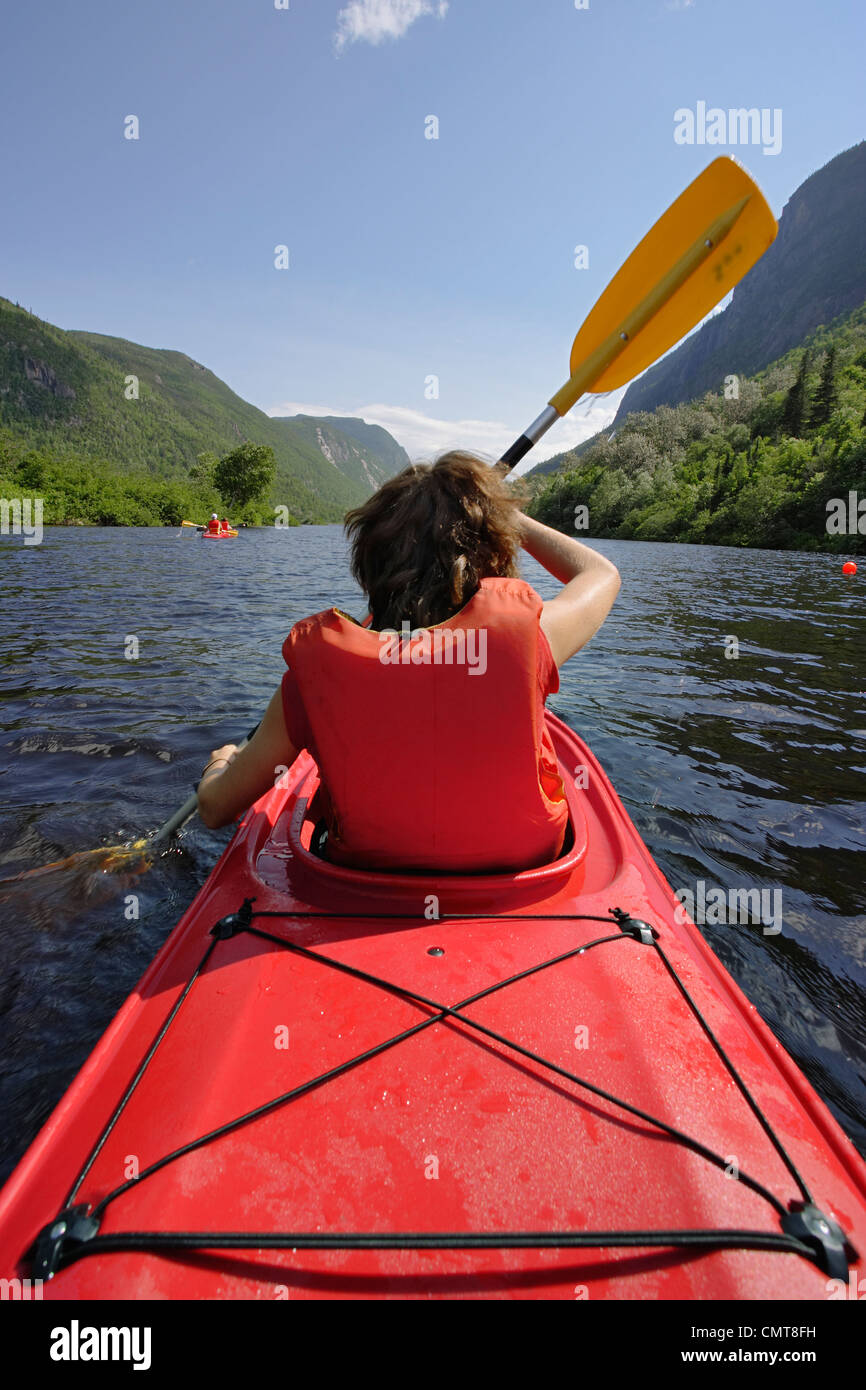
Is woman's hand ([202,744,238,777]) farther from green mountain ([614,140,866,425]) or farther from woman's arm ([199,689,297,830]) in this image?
green mountain ([614,140,866,425])

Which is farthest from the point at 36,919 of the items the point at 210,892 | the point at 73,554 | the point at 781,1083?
the point at 73,554

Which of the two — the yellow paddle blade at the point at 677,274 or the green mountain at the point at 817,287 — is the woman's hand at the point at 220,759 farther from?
the green mountain at the point at 817,287

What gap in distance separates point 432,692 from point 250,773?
797 millimetres

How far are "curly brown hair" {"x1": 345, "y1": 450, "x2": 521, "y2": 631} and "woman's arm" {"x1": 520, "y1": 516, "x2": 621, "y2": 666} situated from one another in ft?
0.88

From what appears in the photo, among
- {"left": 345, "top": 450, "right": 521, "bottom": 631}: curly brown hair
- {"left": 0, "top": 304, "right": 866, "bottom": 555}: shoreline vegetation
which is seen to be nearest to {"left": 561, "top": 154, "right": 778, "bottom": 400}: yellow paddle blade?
{"left": 345, "top": 450, "right": 521, "bottom": 631}: curly brown hair

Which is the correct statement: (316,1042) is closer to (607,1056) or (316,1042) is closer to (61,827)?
(607,1056)

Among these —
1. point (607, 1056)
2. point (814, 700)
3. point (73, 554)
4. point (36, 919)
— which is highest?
point (73, 554)

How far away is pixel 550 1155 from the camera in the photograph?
143 cm

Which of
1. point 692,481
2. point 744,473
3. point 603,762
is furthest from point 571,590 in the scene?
point 692,481

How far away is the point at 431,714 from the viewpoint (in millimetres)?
1860

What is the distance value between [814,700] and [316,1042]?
8.60 meters

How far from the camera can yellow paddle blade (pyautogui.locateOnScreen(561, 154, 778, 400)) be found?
151 inches

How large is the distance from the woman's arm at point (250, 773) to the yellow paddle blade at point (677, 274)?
3404mm

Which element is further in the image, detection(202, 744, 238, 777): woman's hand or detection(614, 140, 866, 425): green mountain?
detection(614, 140, 866, 425): green mountain
